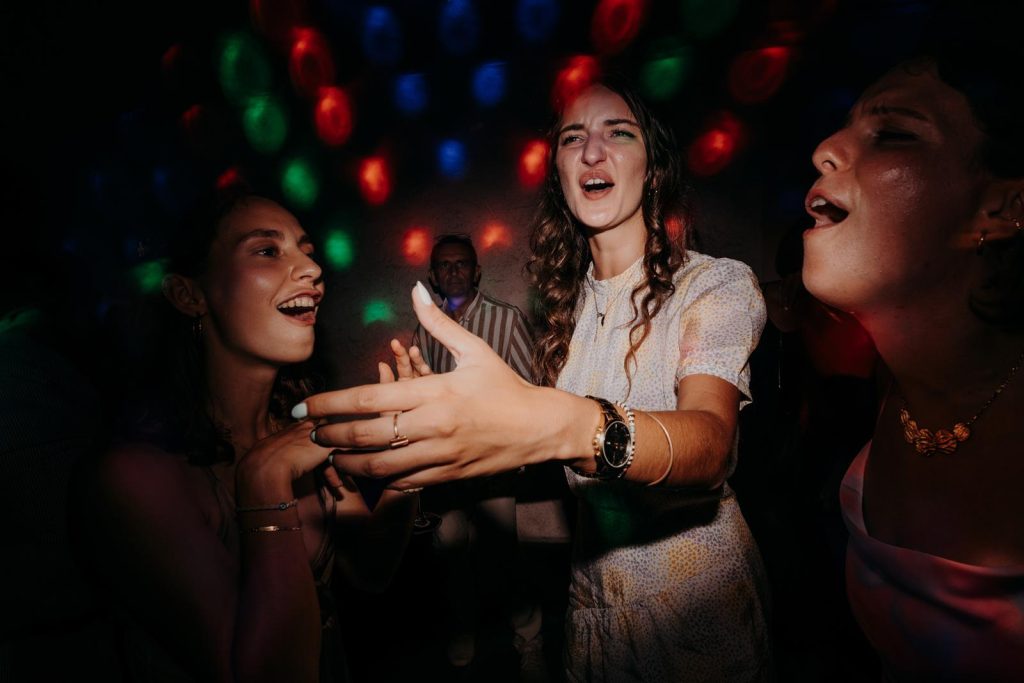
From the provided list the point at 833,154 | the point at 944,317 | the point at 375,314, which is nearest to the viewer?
the point at 944,317

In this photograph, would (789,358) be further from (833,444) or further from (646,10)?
(646,10)

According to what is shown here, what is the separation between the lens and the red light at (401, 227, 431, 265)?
15.8 feet

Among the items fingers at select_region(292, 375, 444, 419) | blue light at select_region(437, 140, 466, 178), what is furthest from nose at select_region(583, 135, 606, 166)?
blue light at select_region(437, 140, 466, 178)

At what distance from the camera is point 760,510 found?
154 inches

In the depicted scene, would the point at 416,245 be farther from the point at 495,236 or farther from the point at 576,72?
the point at 576,72

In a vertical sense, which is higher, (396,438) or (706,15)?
(706,15)

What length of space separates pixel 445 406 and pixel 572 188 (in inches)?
45.4

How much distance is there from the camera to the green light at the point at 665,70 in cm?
432

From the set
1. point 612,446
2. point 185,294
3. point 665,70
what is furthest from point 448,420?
point 665,70

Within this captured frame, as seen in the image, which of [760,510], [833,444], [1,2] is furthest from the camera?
[760,510]

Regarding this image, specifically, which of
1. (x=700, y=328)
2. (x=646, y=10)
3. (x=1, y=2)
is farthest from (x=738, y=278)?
(x=1, y=2)

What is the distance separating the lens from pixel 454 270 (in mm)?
4297

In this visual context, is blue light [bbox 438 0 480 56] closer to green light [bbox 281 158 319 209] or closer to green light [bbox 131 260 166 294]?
green light [bbox 281 158 319 209]

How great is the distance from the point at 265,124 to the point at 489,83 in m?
2.42
